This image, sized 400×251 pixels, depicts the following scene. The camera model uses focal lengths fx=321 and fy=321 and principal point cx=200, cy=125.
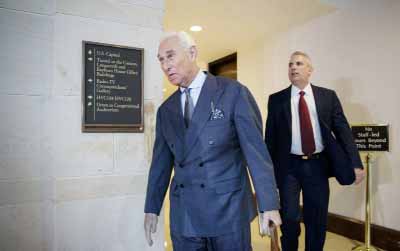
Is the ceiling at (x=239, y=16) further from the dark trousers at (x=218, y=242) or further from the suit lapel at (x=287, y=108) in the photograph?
the dark trousers at (x=218, y=242)

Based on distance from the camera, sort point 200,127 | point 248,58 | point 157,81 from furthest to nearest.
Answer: point 248,58, point 157,81, point 200,127

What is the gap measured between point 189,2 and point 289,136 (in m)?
1.64

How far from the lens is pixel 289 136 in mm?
2201

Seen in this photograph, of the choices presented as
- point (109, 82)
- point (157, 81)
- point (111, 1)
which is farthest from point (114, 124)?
point (111, 1)

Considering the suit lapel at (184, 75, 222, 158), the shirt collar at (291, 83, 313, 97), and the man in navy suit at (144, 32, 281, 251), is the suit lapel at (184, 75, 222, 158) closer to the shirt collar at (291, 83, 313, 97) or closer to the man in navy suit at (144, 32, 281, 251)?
the man in navy suit at (144, 32, 281, 251)

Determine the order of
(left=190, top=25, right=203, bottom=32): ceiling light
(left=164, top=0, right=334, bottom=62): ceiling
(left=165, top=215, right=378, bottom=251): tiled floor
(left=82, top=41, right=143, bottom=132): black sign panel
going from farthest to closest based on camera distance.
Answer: (left=190, top=25, right=203, bottom=32): ceiling light → (left=164, top=0, right=334, bottom=62): ceiling → (left=165, top=215, right=378, bottom=251): tiled floor → (left=82, top=41, right=143, bottom=132): black sign panel

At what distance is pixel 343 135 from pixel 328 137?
132 millimetres

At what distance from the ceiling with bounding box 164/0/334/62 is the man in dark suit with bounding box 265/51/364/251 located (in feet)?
3.58

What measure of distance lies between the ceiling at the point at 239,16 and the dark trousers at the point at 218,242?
2.34 m

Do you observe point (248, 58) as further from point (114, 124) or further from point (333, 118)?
point (114, 124)

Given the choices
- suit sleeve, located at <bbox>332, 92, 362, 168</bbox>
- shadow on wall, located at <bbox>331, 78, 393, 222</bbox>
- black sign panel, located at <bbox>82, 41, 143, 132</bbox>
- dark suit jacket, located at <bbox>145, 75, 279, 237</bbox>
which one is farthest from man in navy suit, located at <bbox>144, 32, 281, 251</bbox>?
shadow on wall, located at <bbox>331, 78, 393, 222</bbox>

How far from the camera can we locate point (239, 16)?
3363 millimetres

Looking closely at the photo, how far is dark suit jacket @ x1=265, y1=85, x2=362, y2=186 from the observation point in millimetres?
2135

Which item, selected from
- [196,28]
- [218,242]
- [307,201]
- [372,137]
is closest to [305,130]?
[307,201]
